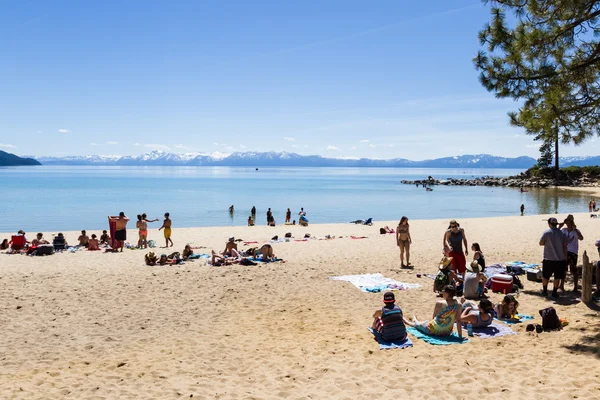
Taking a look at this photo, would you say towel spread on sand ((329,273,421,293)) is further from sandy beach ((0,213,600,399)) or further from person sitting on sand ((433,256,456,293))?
person sitting on sand ((433,256,456,293))

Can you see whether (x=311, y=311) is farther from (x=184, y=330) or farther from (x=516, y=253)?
(x=516, y=253)

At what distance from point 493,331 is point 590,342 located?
140cm

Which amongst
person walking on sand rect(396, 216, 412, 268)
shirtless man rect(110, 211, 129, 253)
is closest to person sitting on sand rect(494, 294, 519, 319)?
person walking on sand rect(396, 216, 412, 268)

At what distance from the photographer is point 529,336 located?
7703mm

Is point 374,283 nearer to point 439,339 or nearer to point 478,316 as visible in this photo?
point 478,316

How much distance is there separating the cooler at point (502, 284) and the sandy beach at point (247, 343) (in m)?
0.39

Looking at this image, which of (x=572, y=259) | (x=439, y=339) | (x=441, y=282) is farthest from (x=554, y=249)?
(x=439, y=339)

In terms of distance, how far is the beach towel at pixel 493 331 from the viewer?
7832 millimetres

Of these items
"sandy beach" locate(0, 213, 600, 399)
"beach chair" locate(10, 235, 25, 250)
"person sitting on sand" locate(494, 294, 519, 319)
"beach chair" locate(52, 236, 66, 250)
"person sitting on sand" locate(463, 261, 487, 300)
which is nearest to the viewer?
"sandy beach" locate(0, 213, 600, 399)

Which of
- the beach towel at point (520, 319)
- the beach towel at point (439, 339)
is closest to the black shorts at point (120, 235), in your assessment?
the beach towel at point (439, 339)

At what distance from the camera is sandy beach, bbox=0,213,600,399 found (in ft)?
19.7

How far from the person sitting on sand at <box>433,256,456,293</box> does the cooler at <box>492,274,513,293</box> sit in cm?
90

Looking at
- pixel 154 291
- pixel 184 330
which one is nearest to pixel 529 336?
pixel 184 330

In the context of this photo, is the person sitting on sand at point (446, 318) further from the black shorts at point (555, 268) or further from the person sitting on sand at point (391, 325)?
the black shorts at point (555, 268)
